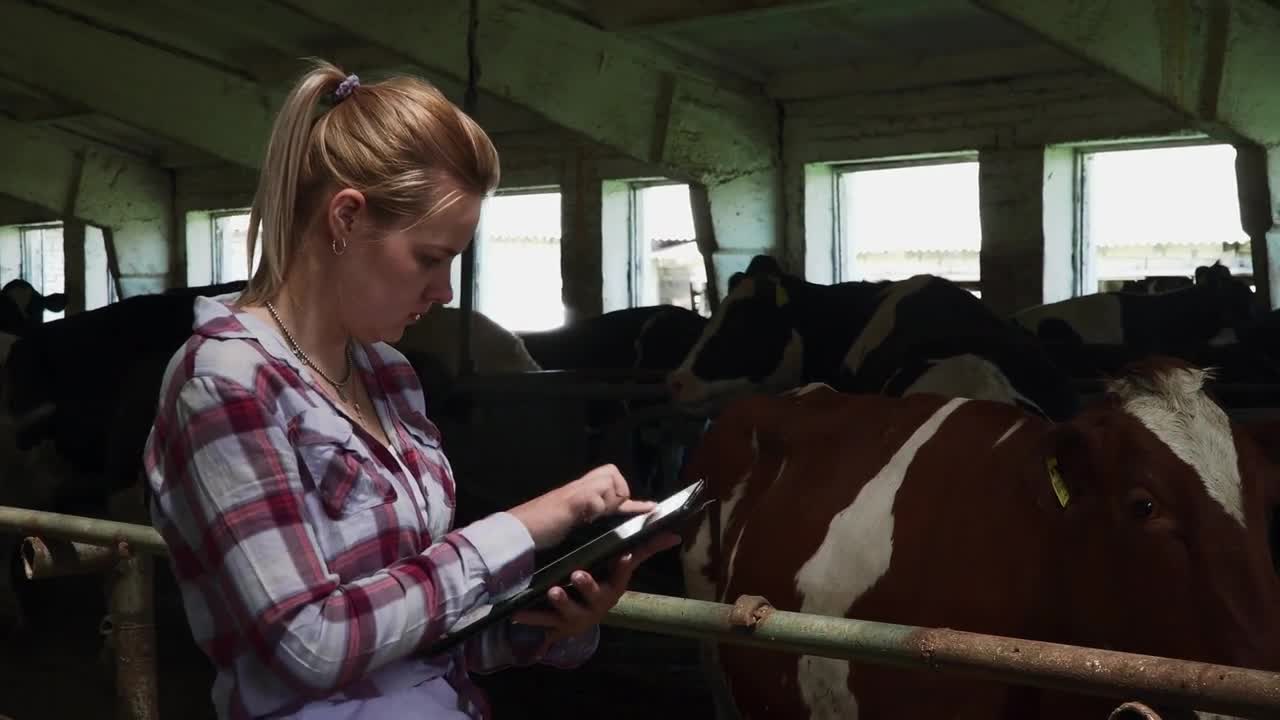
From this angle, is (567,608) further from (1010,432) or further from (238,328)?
(1010,432)

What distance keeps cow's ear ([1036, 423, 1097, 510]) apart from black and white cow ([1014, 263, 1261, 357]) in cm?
490

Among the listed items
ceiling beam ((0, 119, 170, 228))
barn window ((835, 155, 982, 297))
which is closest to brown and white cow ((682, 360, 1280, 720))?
barn window ((835, 155, 982, 297))

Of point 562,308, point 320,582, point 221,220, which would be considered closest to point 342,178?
point 320,582

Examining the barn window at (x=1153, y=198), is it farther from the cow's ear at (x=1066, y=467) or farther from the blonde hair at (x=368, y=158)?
the blonde hair at (x=368, y=158)

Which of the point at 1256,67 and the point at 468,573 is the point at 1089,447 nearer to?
the point at 468,573

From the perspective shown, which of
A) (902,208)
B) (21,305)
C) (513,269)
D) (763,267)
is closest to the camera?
(763,267)

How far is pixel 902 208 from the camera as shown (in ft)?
30.7

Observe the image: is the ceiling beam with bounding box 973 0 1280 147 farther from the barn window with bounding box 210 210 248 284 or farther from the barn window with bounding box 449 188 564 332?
the barn window with bounding box 210 210 248 284

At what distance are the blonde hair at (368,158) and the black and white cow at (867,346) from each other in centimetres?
291

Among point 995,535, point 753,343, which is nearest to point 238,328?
point 995,535

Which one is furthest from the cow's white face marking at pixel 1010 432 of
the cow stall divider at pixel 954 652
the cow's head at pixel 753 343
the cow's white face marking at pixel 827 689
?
the cow's head at pixel 753 343

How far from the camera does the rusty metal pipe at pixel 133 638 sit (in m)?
2.23

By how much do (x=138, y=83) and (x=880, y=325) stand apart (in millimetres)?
7245

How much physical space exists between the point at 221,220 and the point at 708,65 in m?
7.22
